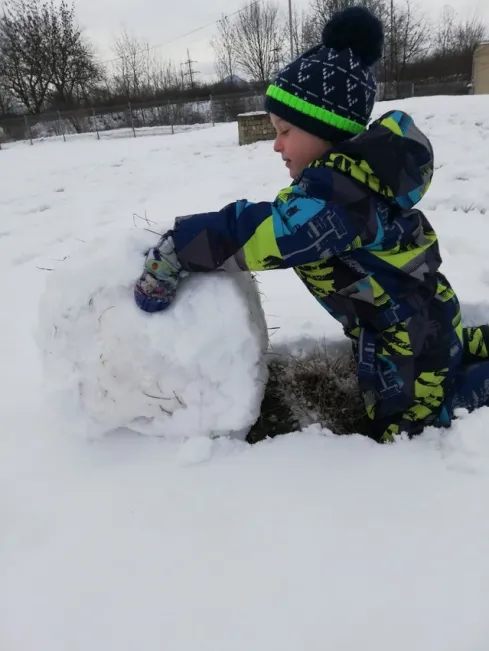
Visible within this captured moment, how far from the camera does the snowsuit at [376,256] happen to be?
4.11 feet

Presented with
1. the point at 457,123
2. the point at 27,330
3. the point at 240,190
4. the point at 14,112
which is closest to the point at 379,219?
the point at 27,330

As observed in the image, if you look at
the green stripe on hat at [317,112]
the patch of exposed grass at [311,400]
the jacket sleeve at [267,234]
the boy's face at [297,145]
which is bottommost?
the patch of exposed grass at [311,400]

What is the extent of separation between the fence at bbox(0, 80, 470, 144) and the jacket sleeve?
19.7 m

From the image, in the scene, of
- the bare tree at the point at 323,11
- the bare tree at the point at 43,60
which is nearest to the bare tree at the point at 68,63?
the bare tree at the point at 43,60

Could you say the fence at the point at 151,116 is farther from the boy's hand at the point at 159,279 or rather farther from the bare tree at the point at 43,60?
the boy's hand at the point at 159,279

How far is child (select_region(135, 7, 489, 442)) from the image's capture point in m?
1.26

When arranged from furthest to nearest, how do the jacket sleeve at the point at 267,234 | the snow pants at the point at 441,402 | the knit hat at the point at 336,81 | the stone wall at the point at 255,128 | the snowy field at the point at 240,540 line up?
the stone wall at the point at 255,128 → the snow pants at the point at 441,402 → the knit hat at the point at 336,81 → the jacket sleeve at the point at 267,234 → the snowy field at the point at 240,540

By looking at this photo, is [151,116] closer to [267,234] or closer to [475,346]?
[475,346]

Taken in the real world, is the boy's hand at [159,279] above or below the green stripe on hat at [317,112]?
below

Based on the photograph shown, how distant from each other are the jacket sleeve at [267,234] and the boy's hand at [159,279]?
29 millimetres

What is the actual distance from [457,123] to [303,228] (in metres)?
7.89

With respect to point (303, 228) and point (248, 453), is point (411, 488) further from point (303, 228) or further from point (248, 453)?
point (303, 228)

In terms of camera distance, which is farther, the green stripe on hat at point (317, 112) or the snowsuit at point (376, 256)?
the green stripe on hat at point (317, 112)

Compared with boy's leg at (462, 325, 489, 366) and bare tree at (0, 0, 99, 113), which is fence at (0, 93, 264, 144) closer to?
bare tree at (0, 0, 99, 113)
